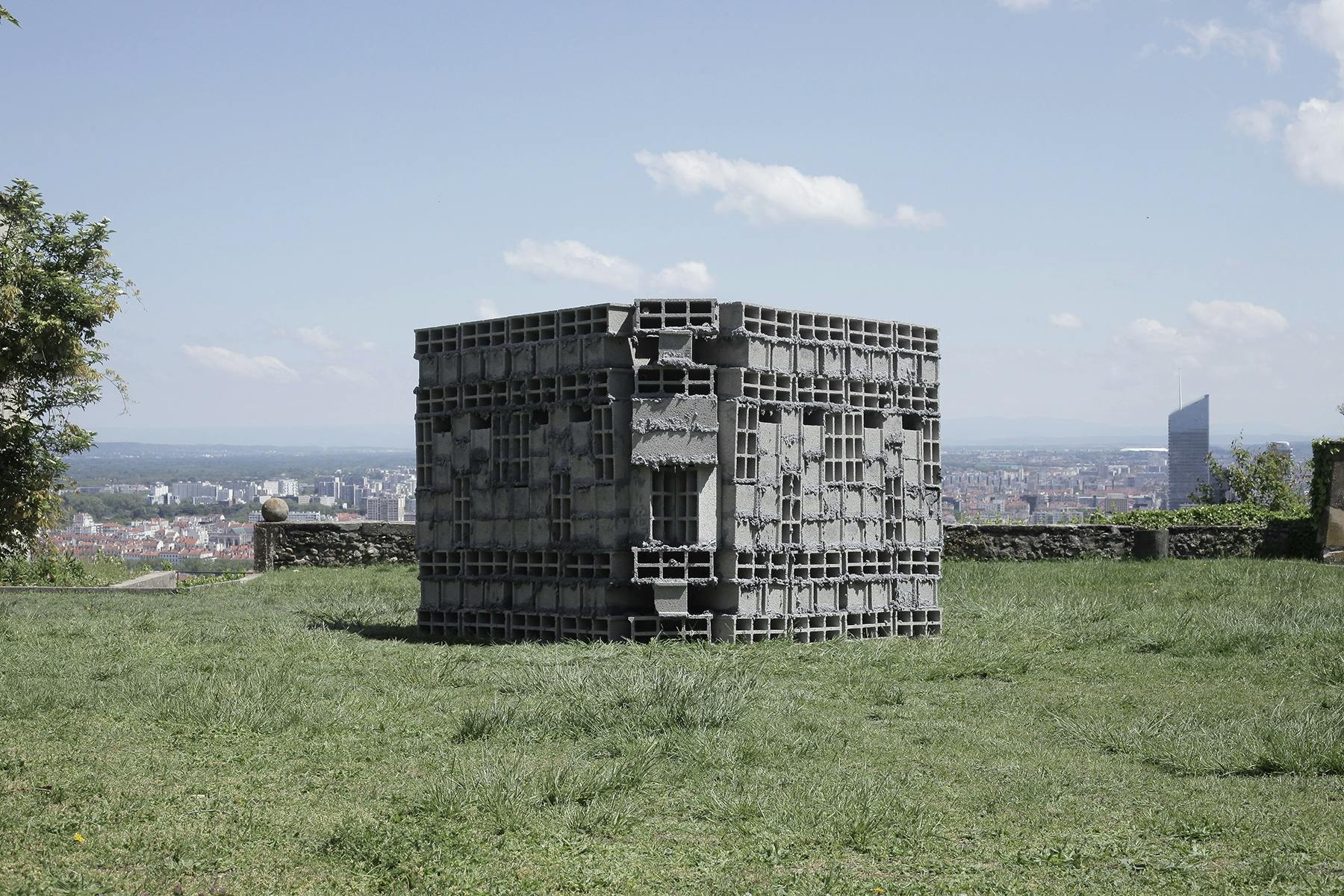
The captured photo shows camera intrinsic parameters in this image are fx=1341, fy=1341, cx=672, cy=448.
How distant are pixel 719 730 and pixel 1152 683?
4821 mm

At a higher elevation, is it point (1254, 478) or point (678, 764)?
point (1254, 478)

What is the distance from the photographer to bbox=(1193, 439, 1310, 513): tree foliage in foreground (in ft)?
146

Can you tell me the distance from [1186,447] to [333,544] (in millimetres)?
113862

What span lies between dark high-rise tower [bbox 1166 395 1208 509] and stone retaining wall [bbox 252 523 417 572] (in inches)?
2766

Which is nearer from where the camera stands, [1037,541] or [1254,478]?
[1037,541]

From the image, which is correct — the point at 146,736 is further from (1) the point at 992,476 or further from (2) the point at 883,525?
(1) the point at 992,476

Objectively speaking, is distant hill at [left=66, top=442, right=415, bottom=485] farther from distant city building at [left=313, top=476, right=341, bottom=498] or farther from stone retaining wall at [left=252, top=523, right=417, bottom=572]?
stone retaining wall at [left=252, top=523, right=417, bottom=572]

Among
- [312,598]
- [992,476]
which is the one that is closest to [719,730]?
[312,598]

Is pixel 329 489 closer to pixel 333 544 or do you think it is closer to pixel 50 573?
pixel 333 544

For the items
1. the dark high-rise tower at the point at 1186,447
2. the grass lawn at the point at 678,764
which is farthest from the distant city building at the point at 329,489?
the grass lawn at the point at 678,764

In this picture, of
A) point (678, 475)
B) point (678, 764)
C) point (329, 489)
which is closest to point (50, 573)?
point (678, 475)

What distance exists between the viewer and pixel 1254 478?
4481cm

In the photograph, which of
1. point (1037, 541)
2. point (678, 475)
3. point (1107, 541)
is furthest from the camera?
point (1037, 541)

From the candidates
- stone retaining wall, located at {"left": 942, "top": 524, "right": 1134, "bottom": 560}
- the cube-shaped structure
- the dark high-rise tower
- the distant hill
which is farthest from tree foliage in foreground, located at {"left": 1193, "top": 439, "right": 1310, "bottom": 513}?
the distant hill
